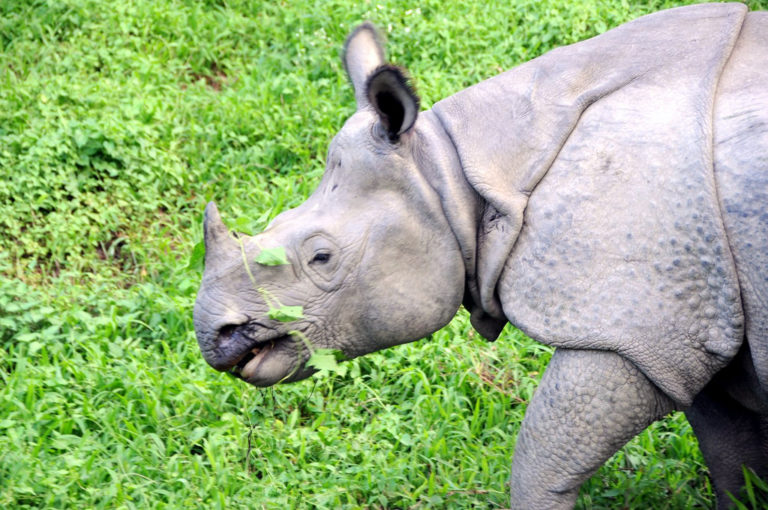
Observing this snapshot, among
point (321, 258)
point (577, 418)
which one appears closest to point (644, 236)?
point (577, 418)

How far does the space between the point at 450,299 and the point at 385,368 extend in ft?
5.84

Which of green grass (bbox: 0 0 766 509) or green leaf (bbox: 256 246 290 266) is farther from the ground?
green leaf (bbox: 256 246 290 266)

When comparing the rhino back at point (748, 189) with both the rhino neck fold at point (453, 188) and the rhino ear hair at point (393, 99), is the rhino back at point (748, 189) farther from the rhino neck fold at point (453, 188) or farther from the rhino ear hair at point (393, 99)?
the rhino ear hair at point (393, 99)

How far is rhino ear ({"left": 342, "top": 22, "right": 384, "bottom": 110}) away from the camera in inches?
162

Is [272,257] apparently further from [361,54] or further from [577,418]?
[577,418]

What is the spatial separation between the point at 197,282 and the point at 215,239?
2298 millimetres

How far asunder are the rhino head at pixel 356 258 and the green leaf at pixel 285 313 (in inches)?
0.9

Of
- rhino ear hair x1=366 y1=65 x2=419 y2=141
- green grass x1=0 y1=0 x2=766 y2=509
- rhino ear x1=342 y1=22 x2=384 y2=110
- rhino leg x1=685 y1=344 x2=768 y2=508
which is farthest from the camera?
green grass x1=0 y1=0 x2=766 y2=509

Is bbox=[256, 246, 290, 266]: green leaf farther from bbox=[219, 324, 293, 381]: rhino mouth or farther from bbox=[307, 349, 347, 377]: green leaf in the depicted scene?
bbox=[307, 349, 347, 377]: green leaf

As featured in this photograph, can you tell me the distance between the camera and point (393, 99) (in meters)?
3.68

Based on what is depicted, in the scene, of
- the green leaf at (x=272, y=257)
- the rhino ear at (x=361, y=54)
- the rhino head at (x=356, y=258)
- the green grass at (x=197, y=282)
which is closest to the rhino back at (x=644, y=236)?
the rhino head at (x=356, y=258)

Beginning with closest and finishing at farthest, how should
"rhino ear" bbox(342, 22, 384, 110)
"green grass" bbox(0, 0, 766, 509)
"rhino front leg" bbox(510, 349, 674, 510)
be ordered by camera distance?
"rhino front leg" bbox(510, 349, 674, 510)
"rhino ear" bbox(342, 22, 384, 110)
"green grass" bbox(0, 0, 766, 509)

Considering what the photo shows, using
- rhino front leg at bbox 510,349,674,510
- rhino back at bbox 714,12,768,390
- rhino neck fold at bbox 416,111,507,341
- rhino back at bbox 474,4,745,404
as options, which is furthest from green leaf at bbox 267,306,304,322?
rhino back at bbox 714,12,768,390

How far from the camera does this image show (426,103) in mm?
7125
